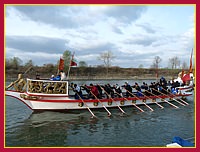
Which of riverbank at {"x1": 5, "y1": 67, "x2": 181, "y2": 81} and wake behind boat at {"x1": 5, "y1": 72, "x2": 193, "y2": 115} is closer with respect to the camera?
wake behind boat at {"x1": 5, "y1": 72, "x2": 193, "y2": 115}

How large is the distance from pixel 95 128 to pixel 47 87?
169 inches

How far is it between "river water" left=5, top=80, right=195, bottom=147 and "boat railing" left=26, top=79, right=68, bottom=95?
1.61 metres

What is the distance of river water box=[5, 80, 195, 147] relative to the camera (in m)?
8.95

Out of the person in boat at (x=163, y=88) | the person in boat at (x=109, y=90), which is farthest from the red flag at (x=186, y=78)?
the person in boat at (x=109, y=90)

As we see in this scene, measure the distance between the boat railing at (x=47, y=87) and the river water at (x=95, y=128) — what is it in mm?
1613

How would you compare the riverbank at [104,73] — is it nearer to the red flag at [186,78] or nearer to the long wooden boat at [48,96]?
the red flag at [186,78]

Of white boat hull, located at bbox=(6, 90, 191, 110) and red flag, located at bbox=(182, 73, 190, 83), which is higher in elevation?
red flag, located at bbox=(182, 73, 190, 83)

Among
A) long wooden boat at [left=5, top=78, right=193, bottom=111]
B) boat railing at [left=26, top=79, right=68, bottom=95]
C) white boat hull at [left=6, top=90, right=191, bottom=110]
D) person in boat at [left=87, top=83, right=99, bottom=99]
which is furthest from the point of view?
person in boat at [left=87, top=83, right=99, bottom=99]

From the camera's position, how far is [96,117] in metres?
12.9

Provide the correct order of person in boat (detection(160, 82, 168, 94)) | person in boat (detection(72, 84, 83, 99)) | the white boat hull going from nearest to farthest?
the white boat hull < person in boat (detection(72, 84, 83, 99)) < person in boat (detection(160, 82, 168, 94))

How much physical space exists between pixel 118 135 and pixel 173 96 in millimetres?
11166

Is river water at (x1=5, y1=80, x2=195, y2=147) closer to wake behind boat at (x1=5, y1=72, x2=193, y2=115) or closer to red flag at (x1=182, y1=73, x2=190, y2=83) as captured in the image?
wake behind boat at (x1=5, y1=72, x2=193, y2=115)

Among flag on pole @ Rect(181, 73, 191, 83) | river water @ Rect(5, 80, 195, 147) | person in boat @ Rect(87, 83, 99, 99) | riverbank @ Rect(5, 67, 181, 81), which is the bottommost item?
river water @ Rect(5, 80, 195, 147)

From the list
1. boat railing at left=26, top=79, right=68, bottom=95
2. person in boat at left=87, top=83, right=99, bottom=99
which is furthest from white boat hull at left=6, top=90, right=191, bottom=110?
person in boat at left=87, top=83, right=99, bottom=99
